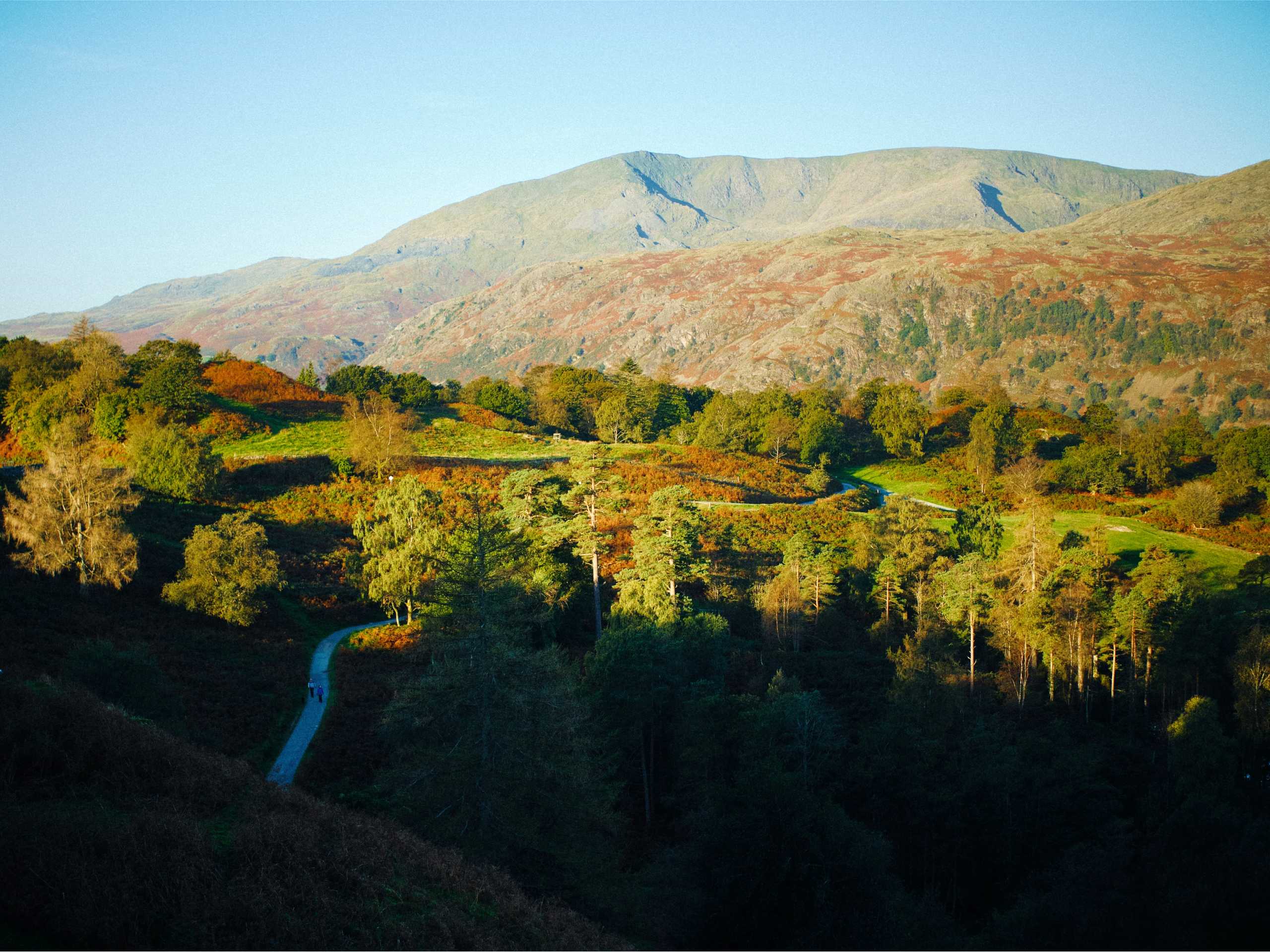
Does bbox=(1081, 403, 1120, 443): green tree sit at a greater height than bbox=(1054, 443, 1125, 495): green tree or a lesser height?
greater

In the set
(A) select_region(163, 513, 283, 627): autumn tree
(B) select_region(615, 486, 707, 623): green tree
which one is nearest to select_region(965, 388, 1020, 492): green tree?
(B) select_region(615, 486, 707, 623): green tree

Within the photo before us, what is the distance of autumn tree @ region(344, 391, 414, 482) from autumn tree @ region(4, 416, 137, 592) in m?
22.3

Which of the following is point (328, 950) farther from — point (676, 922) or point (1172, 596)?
point (1172, 596)

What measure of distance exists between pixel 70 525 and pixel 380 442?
78.5 ft

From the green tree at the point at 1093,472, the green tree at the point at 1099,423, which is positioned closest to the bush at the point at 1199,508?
the green tree at the point at 1093,472

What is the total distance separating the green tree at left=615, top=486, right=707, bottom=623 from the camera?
34.3m

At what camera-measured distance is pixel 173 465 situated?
46312 mm

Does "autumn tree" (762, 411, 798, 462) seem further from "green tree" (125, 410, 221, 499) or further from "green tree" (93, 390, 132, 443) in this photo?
"green tree" (93, 390, 132, 443)

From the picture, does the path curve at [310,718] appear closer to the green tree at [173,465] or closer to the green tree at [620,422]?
the green tree at [173,465]

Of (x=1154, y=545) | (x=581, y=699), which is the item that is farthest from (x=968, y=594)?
(x=1154, y=545)

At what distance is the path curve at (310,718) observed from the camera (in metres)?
22.9

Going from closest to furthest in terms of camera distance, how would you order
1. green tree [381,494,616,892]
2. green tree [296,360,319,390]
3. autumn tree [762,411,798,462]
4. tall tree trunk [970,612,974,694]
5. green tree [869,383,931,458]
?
green tree [381,494,616,892] < tall tree trunk [970,612,974,694] < green tree [296,360,319,390] < autumn tree [762,411,798,462] < green tree [869,383,931,458]

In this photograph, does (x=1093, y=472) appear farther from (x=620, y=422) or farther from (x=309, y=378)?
(x=309, y=378)

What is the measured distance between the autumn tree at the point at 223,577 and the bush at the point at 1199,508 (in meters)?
67.3
